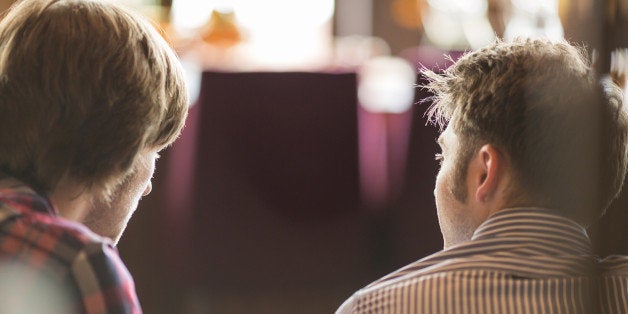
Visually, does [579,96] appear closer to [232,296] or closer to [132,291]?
[132,291]

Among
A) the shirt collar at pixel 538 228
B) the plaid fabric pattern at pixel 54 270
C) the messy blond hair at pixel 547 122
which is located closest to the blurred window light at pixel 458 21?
the messy blond hair at pixel 547 122

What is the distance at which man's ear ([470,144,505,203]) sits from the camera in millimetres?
953

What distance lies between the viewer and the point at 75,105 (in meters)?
0.86

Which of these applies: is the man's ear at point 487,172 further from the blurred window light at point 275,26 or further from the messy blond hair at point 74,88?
the blurred window light at point 275,26

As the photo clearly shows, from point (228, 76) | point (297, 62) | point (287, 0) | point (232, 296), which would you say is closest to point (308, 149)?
point (228, 76)

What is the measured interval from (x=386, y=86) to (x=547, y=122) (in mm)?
1880

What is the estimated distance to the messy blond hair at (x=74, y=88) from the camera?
852 mm

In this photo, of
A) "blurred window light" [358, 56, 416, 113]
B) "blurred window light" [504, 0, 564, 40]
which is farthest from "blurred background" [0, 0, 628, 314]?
"blurred window light" [504, 0, 564, 40]

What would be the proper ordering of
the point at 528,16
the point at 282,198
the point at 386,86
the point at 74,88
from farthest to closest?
the point at 528,16 → the point at 386,86 → the point at 282,198 → the point at 74,88

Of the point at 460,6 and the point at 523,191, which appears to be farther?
the point at 460,6

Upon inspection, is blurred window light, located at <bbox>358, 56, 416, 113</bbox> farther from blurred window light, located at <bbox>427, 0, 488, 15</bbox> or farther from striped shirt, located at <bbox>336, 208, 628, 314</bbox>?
striped shirt, located at <bbox>336, 208, 628, 314</bbox>

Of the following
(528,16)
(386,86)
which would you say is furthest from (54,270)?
(528,16)

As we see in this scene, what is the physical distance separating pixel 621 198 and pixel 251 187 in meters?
1.19

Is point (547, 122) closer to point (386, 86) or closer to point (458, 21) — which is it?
point (386, 86)
